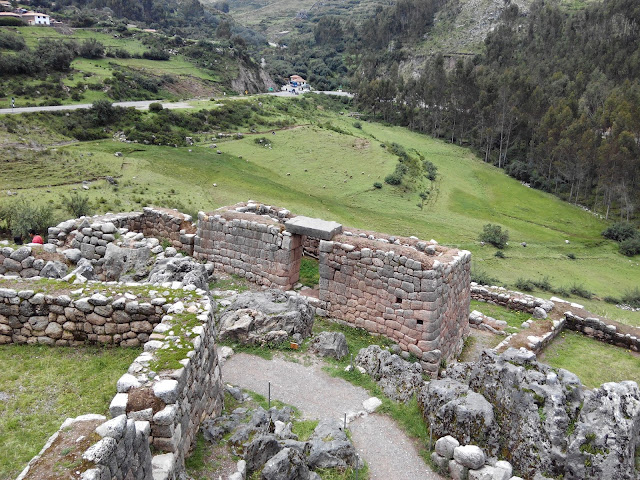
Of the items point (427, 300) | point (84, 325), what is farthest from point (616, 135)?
point (84, 325)

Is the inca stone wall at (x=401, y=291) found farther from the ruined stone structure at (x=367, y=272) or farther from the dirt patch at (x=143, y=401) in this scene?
the dirt patch at (x=143, y=401)

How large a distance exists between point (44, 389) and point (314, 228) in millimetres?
8705

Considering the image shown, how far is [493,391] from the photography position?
959cm

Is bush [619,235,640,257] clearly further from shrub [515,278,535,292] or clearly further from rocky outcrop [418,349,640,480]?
rocky outcrop [418,349,640,480]

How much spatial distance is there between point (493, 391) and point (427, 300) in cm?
400

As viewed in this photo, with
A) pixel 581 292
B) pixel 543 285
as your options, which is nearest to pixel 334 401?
pixel 543 285

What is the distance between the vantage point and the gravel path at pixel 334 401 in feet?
29.7

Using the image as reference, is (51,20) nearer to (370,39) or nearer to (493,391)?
(370,39)

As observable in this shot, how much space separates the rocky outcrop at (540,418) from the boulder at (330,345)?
3051 millimetres

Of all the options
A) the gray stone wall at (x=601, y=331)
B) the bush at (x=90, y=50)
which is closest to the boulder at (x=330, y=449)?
the gray stone wall at (x=601, y=331)

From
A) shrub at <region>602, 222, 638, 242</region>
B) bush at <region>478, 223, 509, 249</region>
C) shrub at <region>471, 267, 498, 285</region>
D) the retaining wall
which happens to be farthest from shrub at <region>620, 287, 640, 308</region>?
the retaining wall

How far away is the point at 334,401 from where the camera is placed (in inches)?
428

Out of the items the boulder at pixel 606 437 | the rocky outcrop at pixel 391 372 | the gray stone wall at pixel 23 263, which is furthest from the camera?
the gray stone wall at pixel 23 263

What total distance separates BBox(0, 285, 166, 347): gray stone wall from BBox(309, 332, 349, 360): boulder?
459cm
